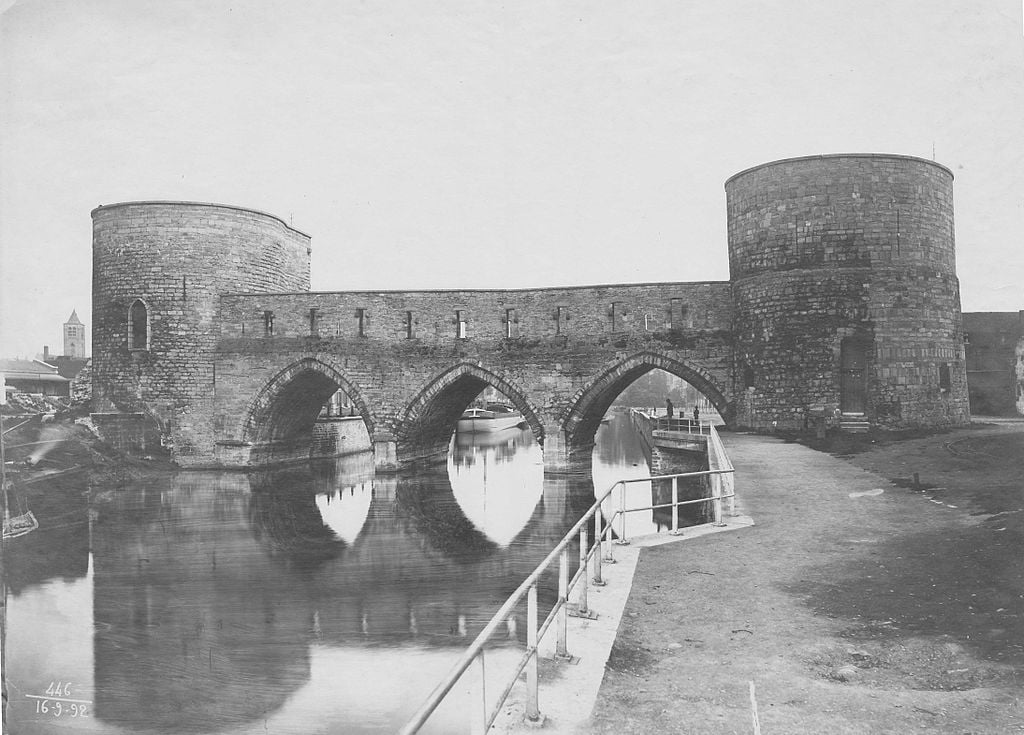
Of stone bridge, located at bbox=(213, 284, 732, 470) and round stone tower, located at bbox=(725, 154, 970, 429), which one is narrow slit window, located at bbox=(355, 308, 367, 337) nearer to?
stone bridge, located at bbox=(213, 284, 732, 470)

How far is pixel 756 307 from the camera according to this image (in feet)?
57.9

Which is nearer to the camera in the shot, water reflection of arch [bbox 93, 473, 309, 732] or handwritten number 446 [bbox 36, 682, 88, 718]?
handwritten number 446 [bbox 36, 682, 88, 718]

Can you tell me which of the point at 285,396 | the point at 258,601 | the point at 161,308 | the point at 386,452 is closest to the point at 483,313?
the point at 386,452

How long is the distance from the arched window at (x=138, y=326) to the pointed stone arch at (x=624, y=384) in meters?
13.3

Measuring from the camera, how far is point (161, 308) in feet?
68.7

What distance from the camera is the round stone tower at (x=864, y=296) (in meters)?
16.2

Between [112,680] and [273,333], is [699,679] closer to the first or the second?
[112,680]

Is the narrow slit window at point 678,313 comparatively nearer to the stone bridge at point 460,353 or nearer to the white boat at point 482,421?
the stone bridge at point 460,353

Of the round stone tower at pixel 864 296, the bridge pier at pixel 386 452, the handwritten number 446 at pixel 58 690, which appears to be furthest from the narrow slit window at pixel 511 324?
the handwritten number 446 at pixel 58 690

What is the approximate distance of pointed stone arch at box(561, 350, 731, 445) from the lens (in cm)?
1909

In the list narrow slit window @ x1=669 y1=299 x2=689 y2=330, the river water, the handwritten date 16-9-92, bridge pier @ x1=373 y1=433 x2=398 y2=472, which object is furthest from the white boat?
the handwritten date 16-9-92

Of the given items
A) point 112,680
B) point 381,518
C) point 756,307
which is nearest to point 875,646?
point 112,680

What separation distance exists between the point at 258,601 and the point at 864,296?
14842 millimetres

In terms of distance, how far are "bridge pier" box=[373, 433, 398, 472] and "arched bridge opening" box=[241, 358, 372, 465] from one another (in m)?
0.66
